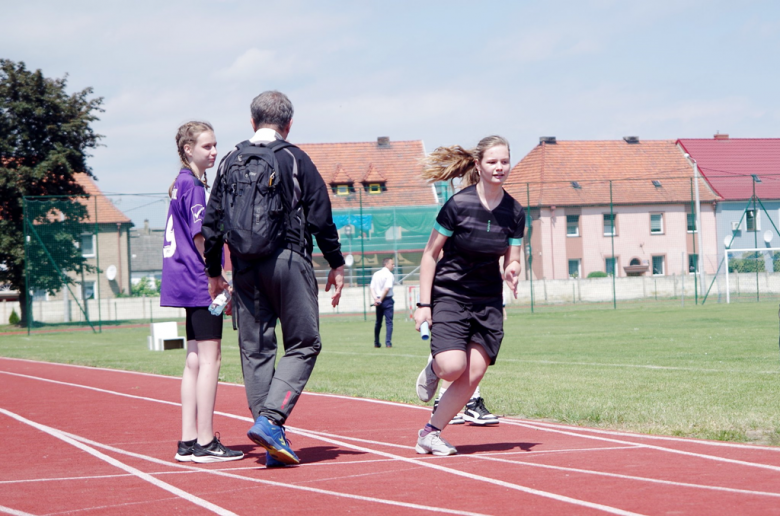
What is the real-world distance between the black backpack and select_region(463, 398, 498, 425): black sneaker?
2.67 meters

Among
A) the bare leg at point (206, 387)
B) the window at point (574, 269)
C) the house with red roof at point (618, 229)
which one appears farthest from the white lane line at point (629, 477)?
the window at point (574, 269)

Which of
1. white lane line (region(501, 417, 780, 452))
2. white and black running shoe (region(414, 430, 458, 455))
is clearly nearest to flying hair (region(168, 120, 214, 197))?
white and black running shoe (region(414, 430, 458, 455))

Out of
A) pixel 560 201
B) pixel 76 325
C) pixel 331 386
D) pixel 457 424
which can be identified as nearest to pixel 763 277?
pixel 560 201

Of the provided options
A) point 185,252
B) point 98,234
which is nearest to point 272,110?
point 185,252

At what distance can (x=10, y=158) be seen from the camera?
130 ft

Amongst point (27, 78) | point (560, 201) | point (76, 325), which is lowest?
point (76, 325)

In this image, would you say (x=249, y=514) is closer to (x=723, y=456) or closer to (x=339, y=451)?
(x=339, y=451)

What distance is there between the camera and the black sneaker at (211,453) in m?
5.33

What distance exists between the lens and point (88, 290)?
103 feet

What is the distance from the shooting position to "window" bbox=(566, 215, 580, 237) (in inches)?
1804

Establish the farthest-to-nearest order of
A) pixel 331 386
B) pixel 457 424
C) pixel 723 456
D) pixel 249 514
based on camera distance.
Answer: pixel 331 386 < pixel 457 424 < pixel 723 456 < pixel 249 514

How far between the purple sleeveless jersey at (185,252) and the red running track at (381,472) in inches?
38.3

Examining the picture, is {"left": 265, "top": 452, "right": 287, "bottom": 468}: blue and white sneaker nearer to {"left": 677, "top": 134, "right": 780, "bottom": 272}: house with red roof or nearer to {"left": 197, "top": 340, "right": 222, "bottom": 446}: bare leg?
{"left": 197, "top": 340, "right": 222, "bottom": 446}: bare leg

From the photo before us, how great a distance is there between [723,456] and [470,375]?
1490mm
